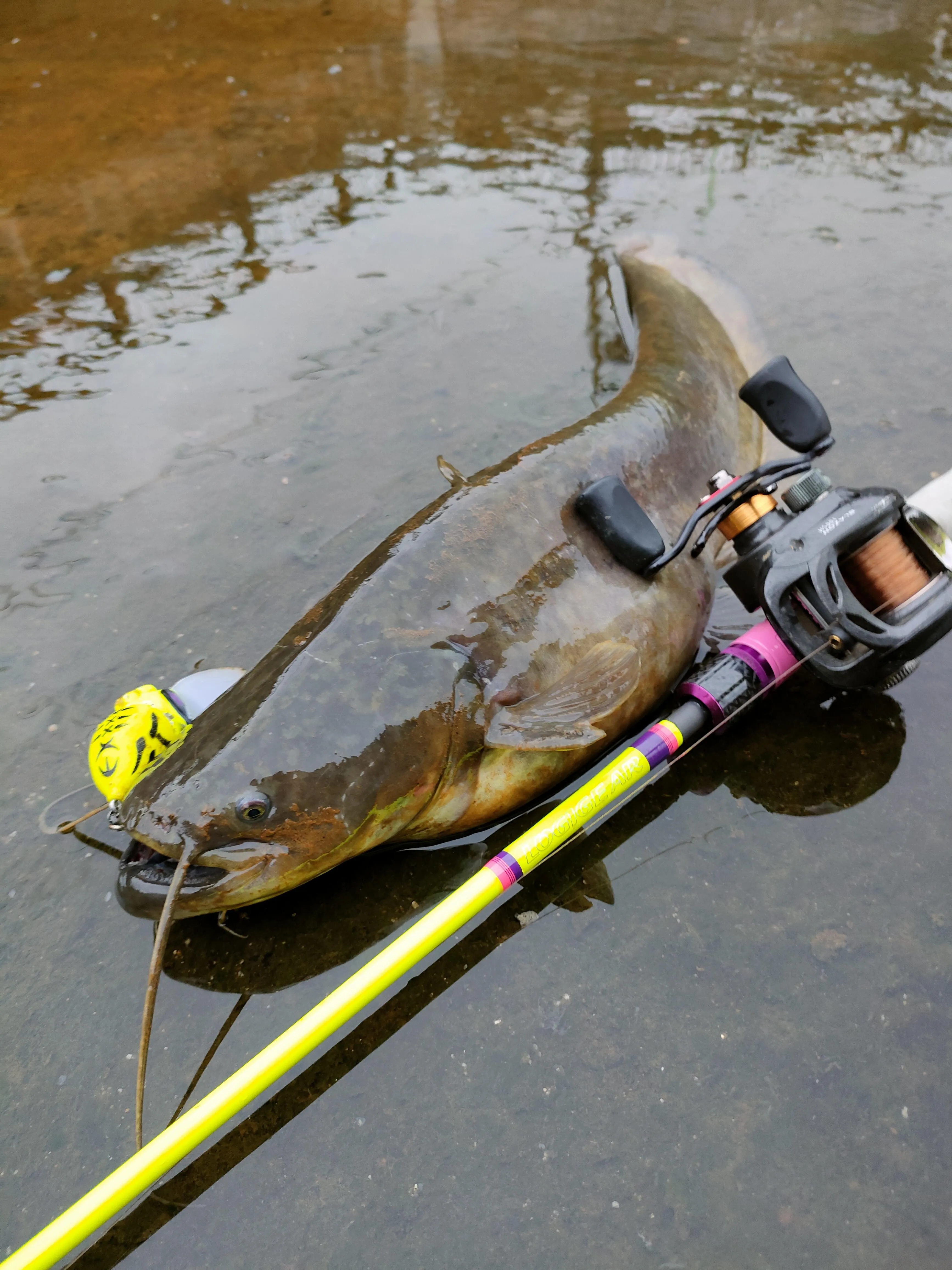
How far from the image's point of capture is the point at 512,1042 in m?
2.09

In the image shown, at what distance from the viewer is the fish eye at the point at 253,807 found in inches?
80.4

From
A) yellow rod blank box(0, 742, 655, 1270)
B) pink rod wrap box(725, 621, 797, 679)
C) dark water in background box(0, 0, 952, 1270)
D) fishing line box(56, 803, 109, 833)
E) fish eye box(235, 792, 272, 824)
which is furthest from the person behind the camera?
pink rod wrap box(725, 621, 797, 679)

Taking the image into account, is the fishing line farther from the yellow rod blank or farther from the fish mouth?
the yellow rod blank

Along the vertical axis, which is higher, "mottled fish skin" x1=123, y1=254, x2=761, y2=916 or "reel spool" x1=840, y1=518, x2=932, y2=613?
"reel spool" x1=840, y1=518, x2=932, y2=613

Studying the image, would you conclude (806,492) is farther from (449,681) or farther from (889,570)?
(449,681)

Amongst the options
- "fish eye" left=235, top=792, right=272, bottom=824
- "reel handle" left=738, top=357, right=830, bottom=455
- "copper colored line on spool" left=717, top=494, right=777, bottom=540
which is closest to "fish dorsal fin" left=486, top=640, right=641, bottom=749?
"copper colored line on spool" left=717, top=494, right=777, bottom=540

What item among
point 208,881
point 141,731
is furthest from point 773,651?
point 141,731

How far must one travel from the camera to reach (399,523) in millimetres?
3477

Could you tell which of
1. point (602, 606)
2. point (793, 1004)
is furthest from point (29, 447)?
point (793, 1004)

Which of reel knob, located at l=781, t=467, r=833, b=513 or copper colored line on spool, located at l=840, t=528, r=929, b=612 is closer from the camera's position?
copper colored line on spool, located at l=840, t=528, r=929, b=612

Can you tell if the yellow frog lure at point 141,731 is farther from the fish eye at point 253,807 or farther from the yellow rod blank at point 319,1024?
the yellow rod blank at point 319,1024

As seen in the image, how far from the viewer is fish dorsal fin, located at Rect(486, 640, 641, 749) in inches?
91.6

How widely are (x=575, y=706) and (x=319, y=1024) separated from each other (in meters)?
1.06

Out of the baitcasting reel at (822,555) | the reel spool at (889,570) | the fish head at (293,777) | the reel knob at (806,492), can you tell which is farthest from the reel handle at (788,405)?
the fish head at (293,777)
